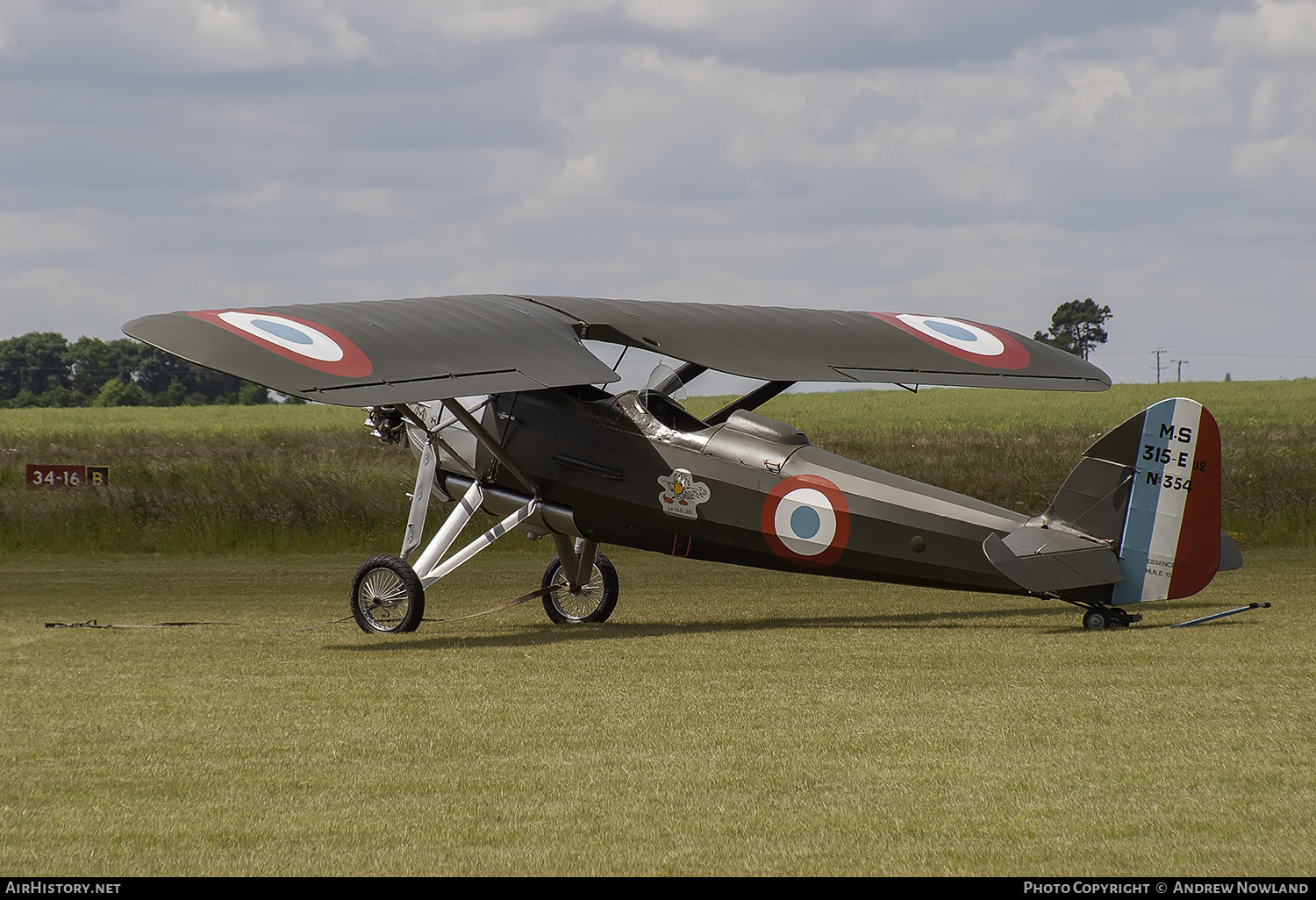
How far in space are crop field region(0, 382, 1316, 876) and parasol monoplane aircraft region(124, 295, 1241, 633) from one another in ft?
1.61

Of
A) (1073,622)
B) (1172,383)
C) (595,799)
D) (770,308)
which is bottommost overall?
(595,799)

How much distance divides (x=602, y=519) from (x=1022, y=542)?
3.33 metres

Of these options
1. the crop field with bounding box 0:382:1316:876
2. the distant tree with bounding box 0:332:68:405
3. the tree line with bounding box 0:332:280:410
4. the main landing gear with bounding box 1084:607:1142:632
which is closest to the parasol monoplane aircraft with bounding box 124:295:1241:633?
the main landing gear with bounding box 1084:607:1142:632

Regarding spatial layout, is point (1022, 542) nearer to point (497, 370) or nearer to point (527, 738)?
point (497, 370)

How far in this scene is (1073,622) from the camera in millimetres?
9625

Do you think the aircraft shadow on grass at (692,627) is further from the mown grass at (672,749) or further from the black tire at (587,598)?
the black tire at (587,598)

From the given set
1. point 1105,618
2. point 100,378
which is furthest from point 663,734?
point 100,378

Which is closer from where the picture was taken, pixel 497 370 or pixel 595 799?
pixel 595 799

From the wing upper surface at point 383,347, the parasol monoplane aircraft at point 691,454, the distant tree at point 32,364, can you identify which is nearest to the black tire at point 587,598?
the parasol monoplane aircraft at point 691,454

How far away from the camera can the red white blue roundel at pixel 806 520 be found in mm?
9742

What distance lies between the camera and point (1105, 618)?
355 inches

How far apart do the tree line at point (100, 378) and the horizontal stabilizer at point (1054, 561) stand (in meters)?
71.7
